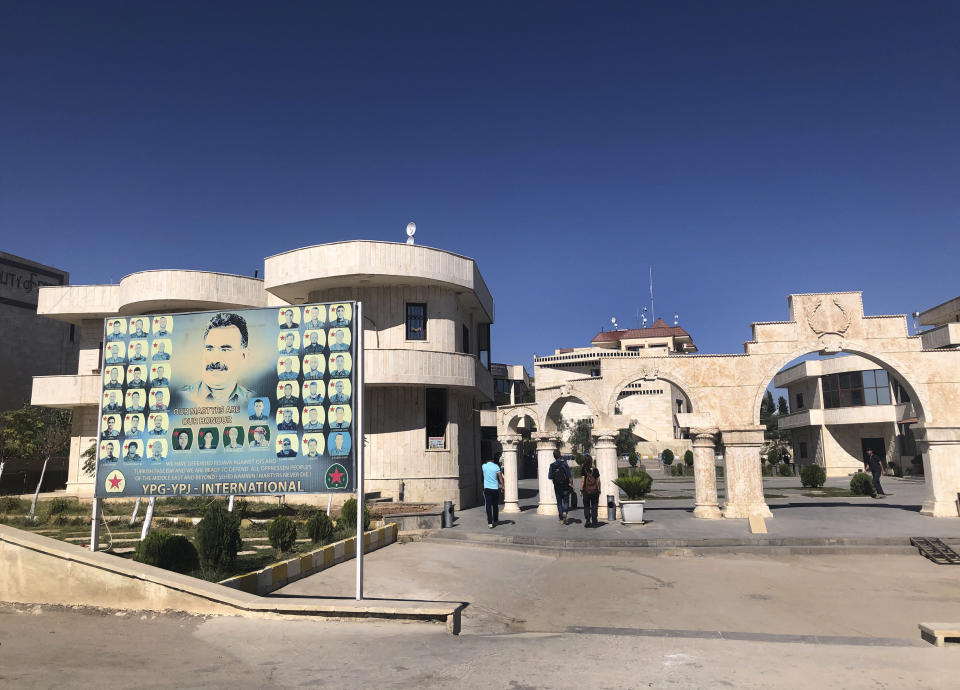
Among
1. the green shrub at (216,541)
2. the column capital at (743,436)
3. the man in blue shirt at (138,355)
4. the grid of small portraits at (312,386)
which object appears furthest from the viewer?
the column capital at (743,436)

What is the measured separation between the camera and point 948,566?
11.2m

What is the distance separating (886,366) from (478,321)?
15.6 meters

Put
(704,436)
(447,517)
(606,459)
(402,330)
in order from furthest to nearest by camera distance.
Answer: (402,330) < (606,459) < (704,436) < (447,517)

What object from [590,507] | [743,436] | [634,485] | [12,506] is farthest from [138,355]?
[634,485]

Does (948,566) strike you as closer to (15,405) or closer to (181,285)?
(181,285)

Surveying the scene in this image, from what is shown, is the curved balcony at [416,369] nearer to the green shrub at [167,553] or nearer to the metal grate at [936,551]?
the green shrub at [167,553]

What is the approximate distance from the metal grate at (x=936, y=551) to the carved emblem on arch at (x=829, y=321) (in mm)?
5525

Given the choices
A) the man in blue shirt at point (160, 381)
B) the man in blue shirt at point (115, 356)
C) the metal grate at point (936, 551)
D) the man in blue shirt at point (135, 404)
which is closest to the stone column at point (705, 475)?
the metal grate at point (936, 551)

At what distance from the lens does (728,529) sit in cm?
1428

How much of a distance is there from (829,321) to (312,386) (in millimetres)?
13938

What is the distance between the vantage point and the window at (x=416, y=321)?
73.1ft

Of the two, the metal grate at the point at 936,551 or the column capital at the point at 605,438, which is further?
the column capital at the point at 605,438

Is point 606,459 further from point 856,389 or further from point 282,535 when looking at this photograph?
point 856,389

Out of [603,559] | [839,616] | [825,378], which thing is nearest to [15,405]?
[603,559]
